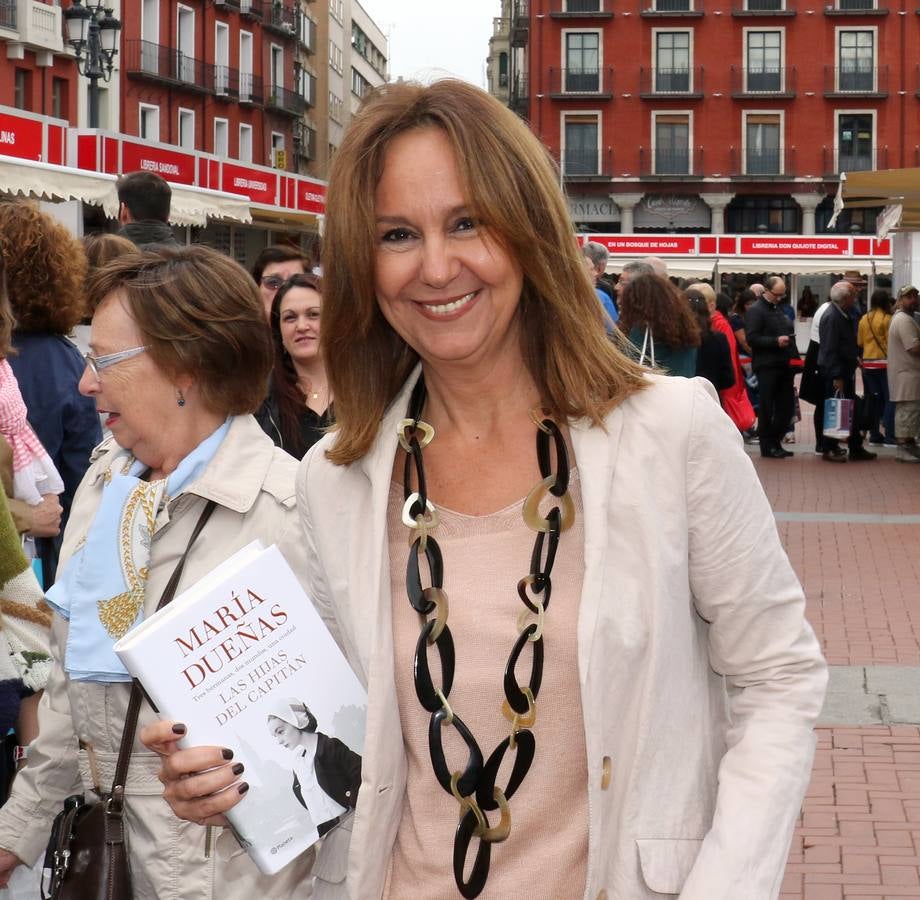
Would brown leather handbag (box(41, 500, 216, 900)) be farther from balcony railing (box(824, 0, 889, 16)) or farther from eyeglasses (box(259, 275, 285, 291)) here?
balcony railing (box(824, 0, 889, 16))

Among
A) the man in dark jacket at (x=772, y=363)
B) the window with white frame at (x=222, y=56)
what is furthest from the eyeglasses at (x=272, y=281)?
the window with white frame at (x=222, y=56)

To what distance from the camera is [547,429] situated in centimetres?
212

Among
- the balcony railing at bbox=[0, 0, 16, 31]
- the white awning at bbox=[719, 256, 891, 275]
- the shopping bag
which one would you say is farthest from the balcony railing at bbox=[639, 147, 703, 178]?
the shopping bag

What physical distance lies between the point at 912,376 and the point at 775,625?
14.6 metres

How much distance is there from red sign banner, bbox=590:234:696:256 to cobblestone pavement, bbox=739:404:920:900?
2076 centimetres

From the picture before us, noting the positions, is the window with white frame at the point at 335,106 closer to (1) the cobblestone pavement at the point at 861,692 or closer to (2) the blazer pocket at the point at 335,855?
(1) the cobblestone pavement at the point at 861,692

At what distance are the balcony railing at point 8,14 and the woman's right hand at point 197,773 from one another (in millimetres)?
37420

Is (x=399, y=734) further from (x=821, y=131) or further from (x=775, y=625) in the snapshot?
(x=821, y=131)

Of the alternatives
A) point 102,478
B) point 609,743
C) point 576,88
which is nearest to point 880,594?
point 102,478

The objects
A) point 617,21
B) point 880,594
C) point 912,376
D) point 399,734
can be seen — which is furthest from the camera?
point 617,21

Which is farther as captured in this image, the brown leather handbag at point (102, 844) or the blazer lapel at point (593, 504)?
the brown leather handbag at point (102, 844)

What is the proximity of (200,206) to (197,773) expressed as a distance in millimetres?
12500

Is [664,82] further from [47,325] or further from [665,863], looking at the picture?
[665,863]

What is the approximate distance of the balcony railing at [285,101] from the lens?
180 feet
